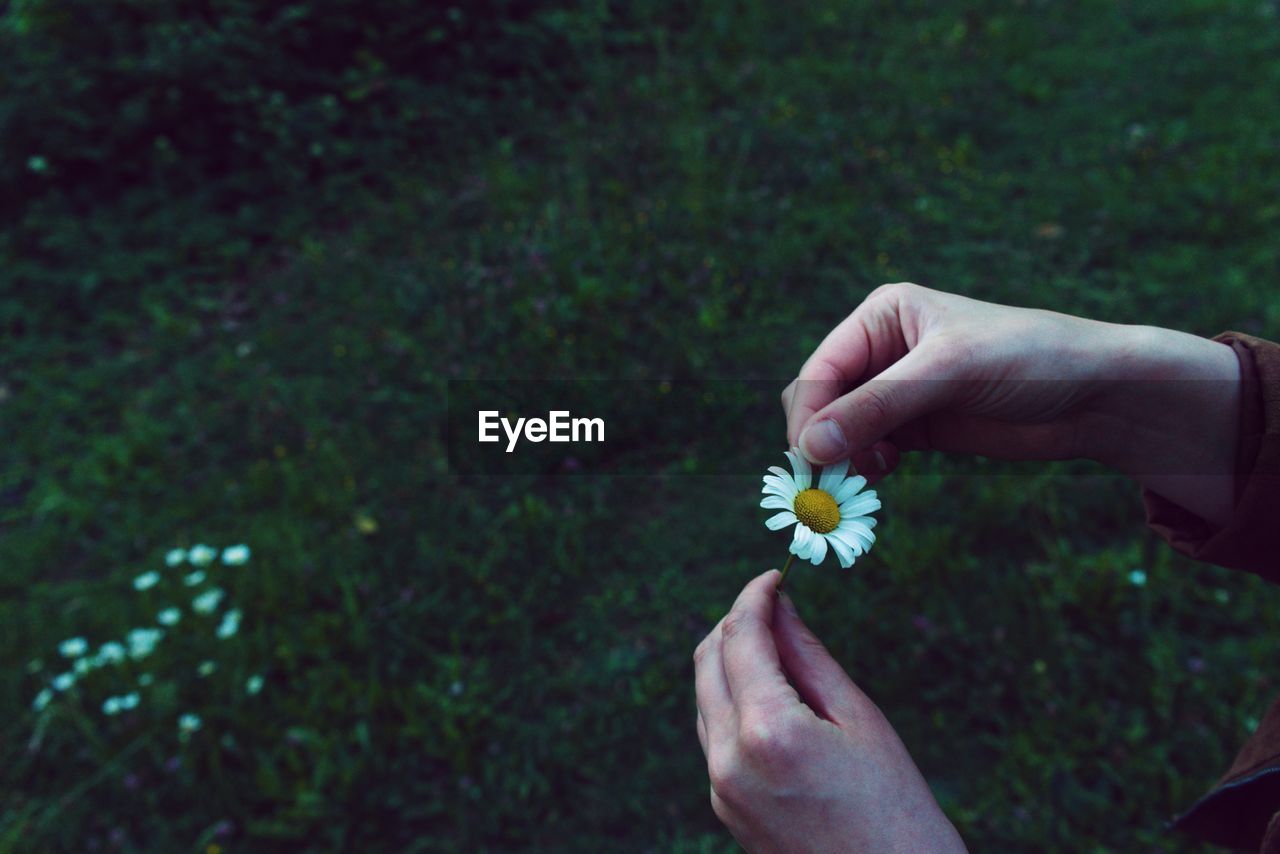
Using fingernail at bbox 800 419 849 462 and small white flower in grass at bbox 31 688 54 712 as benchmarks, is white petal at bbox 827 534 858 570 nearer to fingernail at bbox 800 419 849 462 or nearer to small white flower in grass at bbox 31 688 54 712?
fingernail at bbox 800 419 849 462

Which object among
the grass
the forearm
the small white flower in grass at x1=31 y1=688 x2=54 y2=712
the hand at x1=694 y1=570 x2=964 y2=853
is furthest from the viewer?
the small white flower in grass at x1=31 y1=688 x2=54 y2=712

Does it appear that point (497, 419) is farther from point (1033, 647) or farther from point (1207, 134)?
point (1207, 134)

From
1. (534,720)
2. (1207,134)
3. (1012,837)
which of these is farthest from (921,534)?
(1207,134)

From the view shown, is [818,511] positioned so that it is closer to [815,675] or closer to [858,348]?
[815,675]

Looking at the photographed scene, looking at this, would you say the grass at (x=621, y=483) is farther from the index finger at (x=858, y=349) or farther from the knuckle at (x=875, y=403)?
the knuckle at (x=875, y=403)

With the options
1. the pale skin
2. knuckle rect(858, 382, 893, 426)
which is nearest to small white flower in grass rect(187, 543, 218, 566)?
the pale skin

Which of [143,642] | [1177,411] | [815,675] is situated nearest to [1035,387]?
[1177,411]
